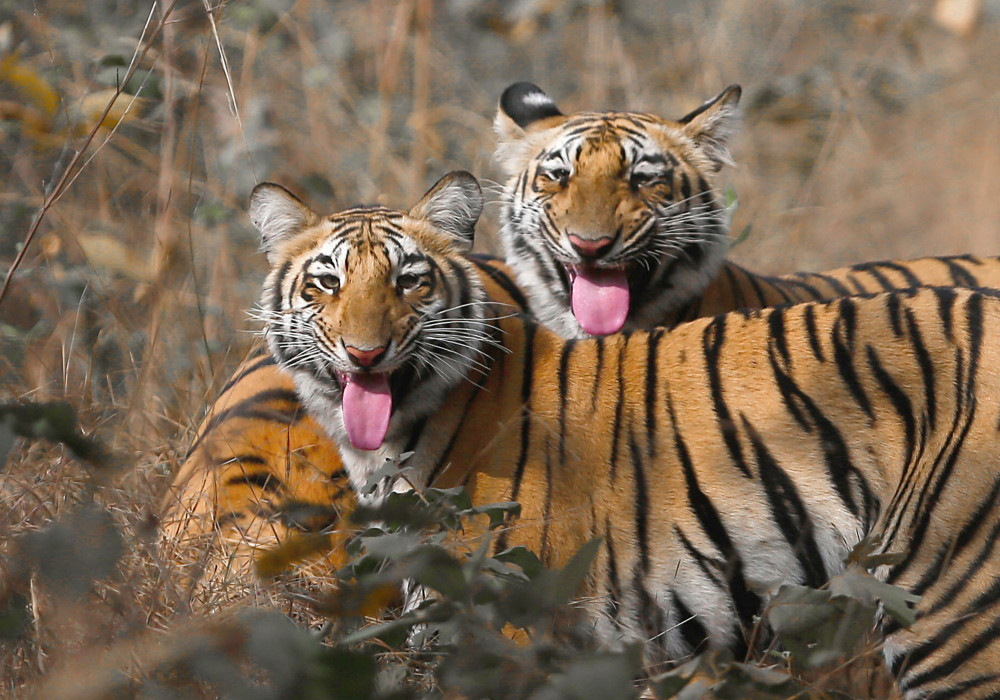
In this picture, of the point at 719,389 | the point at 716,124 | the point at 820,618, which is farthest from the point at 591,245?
the point at 820,618

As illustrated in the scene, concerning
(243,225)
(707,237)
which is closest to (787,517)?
(707,237)

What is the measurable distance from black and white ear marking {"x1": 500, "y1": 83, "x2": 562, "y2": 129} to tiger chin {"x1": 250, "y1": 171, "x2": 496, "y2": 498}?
4.42ft

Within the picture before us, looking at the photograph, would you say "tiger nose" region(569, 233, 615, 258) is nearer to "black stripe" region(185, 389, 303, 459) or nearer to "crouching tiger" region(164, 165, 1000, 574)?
"crouching tiger" region(164, 165, 1000, 574)

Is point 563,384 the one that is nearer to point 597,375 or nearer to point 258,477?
point 597,375

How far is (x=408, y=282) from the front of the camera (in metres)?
2.77

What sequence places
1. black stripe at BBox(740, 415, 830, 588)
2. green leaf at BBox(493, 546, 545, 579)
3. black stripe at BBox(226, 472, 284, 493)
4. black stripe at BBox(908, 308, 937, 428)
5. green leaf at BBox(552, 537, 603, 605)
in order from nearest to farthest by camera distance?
1. green leaf at BBox(552, 537, 603, 605)
2. green leaf at BBox(493, 546, 545, 579)
3. black stripe at BBox(908, 308, 937, 428)
4. black stripe at BBox(740, 415, 830, 588)
5. black stripe at BBox(226, 472, 284, 493)

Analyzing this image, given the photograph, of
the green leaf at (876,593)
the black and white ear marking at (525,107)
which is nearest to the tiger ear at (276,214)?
the black and white ear marking at (525,107)

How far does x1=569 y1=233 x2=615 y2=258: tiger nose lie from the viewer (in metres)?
3.60

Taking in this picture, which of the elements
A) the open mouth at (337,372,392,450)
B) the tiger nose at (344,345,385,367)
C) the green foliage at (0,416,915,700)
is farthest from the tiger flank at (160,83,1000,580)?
the green foliage at (0,416,915,700)

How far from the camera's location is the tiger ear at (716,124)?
13.2ft

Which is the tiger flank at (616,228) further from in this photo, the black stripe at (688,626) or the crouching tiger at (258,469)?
the black stripe at (688,626)

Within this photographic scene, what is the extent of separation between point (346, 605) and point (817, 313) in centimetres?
154

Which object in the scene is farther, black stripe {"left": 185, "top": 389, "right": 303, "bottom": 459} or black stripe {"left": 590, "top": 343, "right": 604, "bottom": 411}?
black stripe {"left": 185, "top": 389, "right": 303, "bottom": 459}

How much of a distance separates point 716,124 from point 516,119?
77 cm
